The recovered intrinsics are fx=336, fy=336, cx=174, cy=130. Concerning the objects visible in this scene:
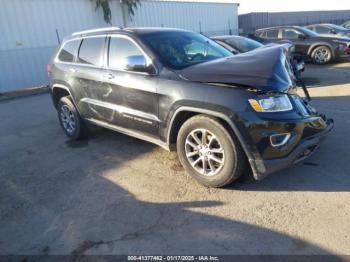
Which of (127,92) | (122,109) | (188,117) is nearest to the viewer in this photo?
(188,117)

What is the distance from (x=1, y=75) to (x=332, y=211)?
13752 millimetres

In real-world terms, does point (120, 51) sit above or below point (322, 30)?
above

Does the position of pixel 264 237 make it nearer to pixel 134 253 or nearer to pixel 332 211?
pixel 332 211

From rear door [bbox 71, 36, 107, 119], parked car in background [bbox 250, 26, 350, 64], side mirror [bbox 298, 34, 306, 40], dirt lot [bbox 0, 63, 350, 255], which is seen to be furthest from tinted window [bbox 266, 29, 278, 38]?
rear door [bbox 71, 36, 107, 119]

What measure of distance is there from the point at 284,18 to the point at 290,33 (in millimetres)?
21495

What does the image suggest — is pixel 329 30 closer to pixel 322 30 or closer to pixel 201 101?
pixel 322 30

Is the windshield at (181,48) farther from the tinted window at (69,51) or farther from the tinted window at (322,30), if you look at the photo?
the tinted window at (322,30)

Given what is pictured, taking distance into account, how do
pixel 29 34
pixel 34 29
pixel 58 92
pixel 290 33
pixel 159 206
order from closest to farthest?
pixel 159 206 < pixel 58 92 < pixel 290 33 < pixel 29 34 < pixel 34 29

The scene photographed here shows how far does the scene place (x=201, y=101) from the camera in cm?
356

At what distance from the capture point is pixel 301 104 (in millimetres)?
3709

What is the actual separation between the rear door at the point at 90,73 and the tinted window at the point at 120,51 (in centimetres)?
20

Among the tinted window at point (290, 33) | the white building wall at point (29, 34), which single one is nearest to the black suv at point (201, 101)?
the tinted window at point (290, 33)

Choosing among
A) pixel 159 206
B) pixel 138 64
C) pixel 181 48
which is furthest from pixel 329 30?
pixel 159 206

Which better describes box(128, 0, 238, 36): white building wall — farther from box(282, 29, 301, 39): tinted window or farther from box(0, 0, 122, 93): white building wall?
box(282, 29, 301, 39): tinted window
